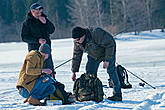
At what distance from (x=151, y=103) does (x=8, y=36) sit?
2110cm

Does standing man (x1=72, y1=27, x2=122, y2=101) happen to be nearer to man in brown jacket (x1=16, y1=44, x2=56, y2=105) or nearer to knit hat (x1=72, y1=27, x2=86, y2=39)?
knit hat (x1=72, y1=27, x2=86, y2=39)

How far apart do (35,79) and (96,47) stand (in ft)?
3.64

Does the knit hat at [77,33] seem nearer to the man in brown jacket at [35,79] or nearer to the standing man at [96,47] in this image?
the standing man at [96,47]

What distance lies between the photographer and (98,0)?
92.2ft

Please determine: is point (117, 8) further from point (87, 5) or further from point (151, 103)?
point (151, 103)

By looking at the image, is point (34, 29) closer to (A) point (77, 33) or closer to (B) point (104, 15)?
(A) point (77, 33)

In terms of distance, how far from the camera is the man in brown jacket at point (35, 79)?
4.08 metres

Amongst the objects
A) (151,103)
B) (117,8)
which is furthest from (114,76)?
(117,8)

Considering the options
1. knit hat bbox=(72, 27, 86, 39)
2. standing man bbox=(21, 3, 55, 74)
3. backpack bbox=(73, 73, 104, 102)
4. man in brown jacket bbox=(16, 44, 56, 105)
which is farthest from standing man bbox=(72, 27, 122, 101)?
standing man bbox=(21, 3, 55, 74)

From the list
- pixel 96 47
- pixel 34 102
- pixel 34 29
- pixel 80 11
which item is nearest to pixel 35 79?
pixel 34 102

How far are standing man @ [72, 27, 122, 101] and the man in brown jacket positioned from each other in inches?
23.2

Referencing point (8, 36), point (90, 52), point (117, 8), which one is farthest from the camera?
point (117, 8)

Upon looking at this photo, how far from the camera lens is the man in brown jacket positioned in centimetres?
408

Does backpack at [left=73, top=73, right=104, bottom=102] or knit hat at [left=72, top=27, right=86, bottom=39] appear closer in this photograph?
knit hat at [left=72, top=27, right=86, bottom=39]
